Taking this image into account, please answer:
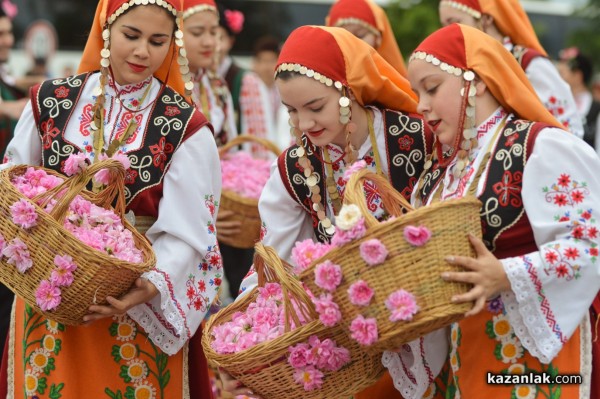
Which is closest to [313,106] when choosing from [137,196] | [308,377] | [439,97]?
[439,97]

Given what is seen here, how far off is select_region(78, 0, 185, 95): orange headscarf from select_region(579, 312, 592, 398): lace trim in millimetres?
1652

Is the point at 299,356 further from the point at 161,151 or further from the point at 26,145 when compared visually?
the point at 26,145

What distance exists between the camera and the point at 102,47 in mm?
3611

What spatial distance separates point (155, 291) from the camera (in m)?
3.26

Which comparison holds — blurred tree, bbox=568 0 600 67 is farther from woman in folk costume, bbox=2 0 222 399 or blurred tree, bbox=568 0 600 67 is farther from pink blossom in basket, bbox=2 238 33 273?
pink blossom in basket, bbox=2 238 33 273

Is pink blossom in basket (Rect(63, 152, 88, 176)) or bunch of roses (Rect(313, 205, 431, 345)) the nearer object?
bunch of roses (Rect(313, 205, 431, 345))

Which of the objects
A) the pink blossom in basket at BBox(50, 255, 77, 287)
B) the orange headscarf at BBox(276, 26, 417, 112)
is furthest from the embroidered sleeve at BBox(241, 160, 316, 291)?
the pink blossom in basket at BBox(50, 255, 77, 287)

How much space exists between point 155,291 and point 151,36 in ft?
2.86

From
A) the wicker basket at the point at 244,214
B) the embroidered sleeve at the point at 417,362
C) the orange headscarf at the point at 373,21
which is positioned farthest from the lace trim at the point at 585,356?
the orange headscarf at the point at 373,21

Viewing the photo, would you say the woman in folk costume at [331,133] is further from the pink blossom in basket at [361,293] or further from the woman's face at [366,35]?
the woman's face at [366,35]

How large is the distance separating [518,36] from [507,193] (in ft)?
7.38

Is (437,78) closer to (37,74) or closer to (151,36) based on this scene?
(151,36)

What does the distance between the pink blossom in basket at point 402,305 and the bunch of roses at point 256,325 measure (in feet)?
1.31

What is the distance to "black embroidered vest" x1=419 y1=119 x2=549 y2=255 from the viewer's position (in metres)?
2.84
